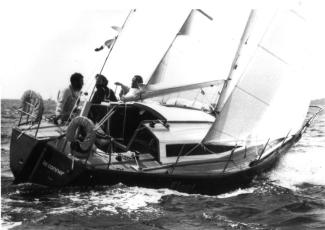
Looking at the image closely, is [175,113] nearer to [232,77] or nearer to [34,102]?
[232,77]

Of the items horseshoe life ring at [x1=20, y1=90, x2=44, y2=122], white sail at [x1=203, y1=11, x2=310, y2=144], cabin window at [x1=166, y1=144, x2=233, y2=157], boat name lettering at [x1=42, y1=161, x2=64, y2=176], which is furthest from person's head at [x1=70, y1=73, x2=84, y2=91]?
white sail at [x1=203, y1=11, x2=310, y2=144]

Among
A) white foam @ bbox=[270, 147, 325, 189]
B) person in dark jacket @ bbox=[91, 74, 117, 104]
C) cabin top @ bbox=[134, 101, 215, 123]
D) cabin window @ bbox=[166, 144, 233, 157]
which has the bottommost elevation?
white foam @ bbox=[270, 147, 325, 189]

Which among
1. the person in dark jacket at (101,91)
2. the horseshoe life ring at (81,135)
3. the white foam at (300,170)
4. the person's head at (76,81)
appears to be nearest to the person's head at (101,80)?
the person in dark jacket at (101,91)

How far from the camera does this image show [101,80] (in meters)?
9.95

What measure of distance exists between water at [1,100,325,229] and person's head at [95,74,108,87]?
234 cm

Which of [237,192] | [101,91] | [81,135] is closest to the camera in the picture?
[81,135]

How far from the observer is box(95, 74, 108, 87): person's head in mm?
9280

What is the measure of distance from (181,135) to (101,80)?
2.09m

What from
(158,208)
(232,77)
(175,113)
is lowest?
(158,208)

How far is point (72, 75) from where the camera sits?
32.4 feet

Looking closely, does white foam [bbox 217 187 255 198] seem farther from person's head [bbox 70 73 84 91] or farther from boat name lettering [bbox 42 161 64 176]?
person's head [bbox 70 73 84 91]

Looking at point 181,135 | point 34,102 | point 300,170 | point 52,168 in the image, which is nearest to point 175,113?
point 181,135

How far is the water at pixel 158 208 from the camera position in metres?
6.49

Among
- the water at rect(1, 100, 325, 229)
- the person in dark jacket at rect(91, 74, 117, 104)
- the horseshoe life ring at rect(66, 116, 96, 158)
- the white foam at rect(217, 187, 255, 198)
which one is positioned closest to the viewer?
the water at rect(1, 100, 325, 229)
